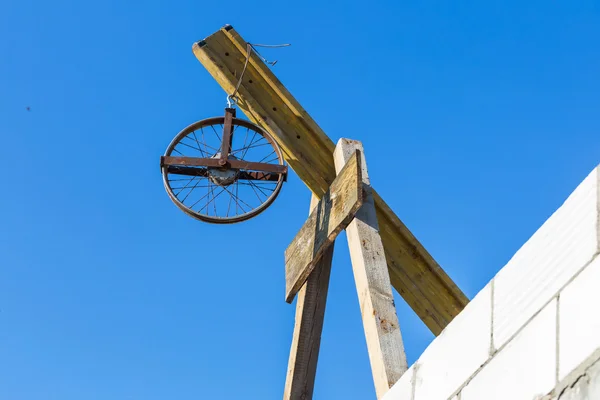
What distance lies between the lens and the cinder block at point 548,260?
2820mm

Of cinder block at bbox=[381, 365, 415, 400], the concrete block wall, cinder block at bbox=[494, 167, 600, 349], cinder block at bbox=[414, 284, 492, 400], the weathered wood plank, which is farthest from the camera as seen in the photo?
the weathered wood plank

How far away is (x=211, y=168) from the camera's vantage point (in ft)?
20.4

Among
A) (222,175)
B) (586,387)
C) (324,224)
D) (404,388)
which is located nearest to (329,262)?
(324,224)

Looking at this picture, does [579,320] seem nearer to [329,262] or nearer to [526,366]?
[526,366]

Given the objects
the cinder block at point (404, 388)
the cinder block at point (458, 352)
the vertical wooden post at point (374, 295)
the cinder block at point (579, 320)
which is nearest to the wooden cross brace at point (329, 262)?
the vertical wooden post at point (374, 295)

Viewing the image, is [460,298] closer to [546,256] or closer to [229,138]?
[229,138]

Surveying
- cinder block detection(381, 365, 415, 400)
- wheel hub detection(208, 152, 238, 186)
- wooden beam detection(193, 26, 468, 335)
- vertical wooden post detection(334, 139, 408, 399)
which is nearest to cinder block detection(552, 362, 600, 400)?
cinder block detection(381, 365, 415, 400)

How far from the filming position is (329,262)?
19.0 feet

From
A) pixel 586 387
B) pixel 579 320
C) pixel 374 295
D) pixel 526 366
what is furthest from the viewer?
pixel 374 295

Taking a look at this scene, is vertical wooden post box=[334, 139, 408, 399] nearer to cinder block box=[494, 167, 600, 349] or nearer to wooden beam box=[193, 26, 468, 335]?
wooden beam box=[193, 26, 468, 335]

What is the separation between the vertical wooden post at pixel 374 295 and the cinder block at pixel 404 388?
0.36 m

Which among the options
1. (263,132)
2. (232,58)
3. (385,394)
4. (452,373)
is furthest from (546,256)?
(232,58)

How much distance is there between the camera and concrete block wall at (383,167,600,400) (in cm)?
268

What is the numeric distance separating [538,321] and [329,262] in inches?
115
